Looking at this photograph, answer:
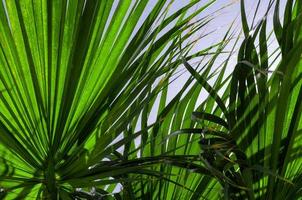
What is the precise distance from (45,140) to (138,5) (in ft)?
1.56

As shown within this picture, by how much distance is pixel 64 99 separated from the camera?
1.52m

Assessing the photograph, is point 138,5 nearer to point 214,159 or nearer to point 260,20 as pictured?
point 260,20

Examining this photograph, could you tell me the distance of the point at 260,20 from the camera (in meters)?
1.49

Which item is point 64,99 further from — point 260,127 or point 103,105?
point 260,127

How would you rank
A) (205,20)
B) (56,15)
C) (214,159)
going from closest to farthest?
(214,159), (56,15), (205,20)

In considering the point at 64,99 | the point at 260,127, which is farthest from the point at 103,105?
the point at 260,127

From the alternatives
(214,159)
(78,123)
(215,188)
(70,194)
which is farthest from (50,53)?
(215,188)

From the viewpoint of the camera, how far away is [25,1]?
59.6 inches

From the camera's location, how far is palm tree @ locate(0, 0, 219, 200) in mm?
1457

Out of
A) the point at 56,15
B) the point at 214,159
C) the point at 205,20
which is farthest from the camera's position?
the point at 205,20

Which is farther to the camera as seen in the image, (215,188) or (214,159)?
(215,188)

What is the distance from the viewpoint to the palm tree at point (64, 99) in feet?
4.78

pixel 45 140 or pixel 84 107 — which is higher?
pixel 84 107

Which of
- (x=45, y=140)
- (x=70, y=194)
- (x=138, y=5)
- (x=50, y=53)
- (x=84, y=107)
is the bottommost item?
(x=70, y=194)
